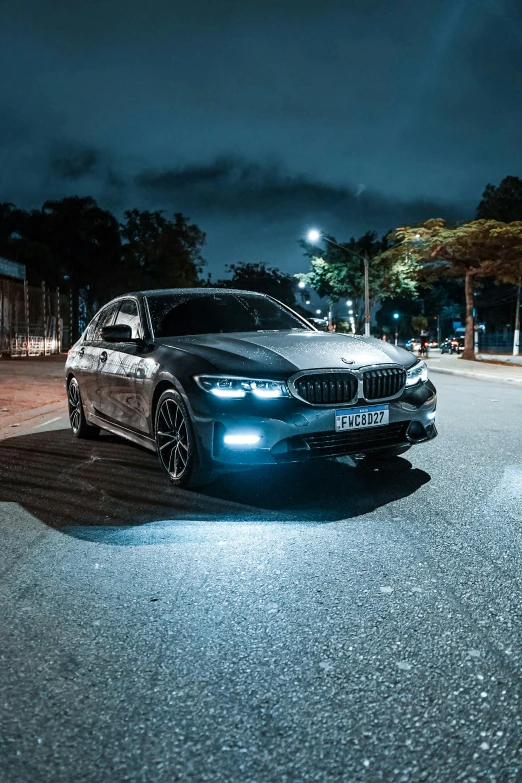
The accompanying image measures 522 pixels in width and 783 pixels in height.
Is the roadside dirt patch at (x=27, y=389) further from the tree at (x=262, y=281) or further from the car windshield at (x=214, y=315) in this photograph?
the tree at (x=262, y=281)

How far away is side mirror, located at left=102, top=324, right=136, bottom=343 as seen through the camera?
6.39 m

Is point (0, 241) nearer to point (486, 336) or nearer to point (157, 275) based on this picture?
point (157, 275)

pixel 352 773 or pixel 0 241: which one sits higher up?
pixel 0 241

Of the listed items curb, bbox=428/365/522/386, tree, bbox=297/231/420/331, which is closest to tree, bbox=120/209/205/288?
tree, bbox=297/231/420/331

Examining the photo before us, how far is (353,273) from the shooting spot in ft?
148

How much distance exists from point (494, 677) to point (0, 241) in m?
43.3

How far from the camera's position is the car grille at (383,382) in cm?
555

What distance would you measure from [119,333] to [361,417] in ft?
7.55

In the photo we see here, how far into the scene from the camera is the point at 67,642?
2859 millimetres

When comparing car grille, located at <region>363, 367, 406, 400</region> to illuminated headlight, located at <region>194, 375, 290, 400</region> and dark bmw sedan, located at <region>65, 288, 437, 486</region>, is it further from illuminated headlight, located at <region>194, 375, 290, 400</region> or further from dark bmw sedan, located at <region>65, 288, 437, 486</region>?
illuminated headlight, located at <region>194, 375, 290, 400</region>

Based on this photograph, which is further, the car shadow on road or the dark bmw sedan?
the dark bmw sedan

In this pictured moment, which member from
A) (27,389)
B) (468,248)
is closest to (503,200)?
(468,248)

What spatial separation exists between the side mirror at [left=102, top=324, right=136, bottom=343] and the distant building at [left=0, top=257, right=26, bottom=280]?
2520 cm

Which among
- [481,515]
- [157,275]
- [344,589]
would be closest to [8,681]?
[344,589]
